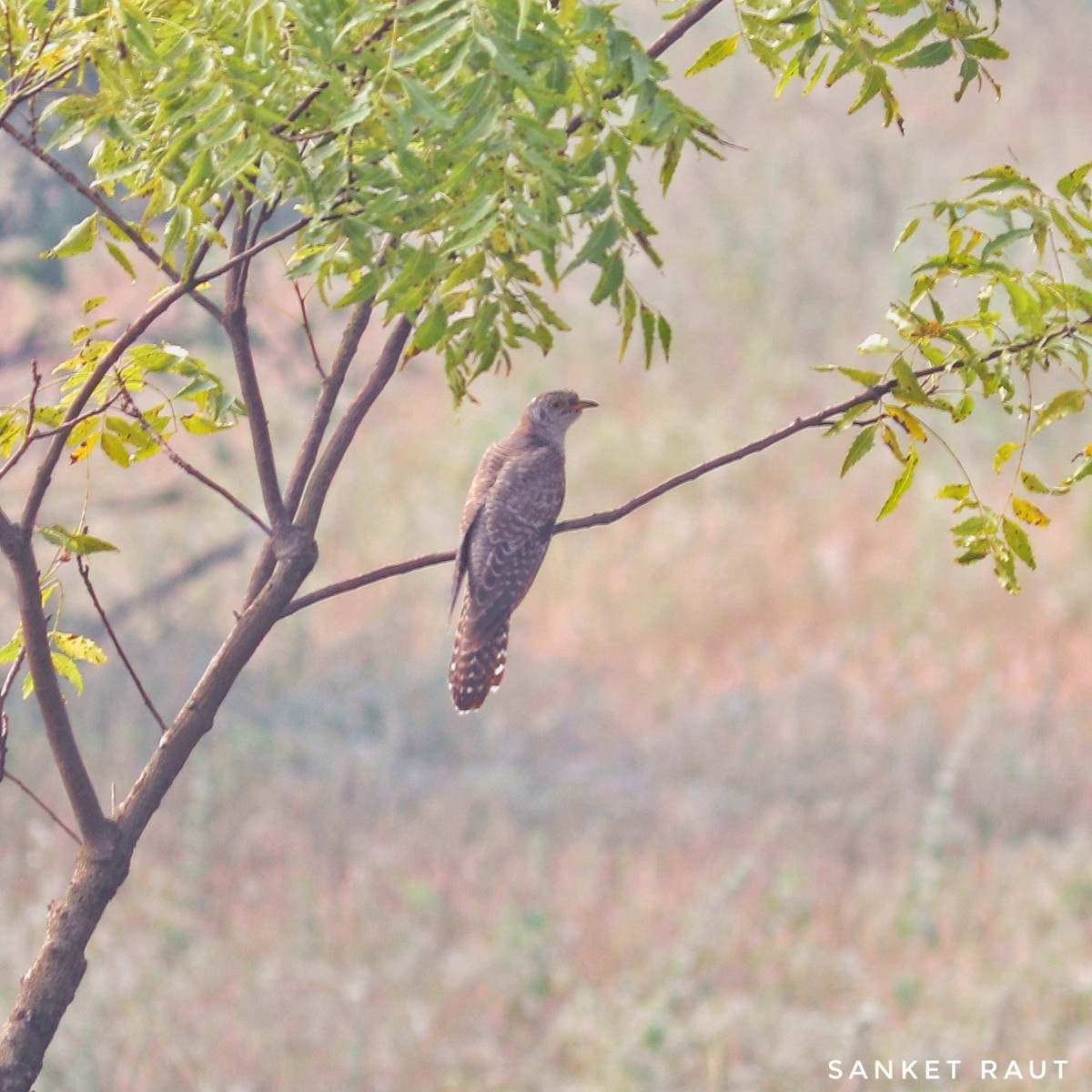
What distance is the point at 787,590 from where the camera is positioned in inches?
589

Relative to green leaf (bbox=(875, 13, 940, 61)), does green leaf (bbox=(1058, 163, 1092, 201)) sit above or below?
below

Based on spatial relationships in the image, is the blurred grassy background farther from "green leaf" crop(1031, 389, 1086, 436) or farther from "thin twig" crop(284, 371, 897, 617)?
"green leaf" crop(1031, 389, 1086, 436)

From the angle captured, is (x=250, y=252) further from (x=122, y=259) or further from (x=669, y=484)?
(x=669, y=484)

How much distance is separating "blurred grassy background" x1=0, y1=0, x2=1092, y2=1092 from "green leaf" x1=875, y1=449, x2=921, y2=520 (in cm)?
308

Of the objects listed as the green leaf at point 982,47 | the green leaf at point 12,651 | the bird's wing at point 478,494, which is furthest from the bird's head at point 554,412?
the green leaf at point 982,47

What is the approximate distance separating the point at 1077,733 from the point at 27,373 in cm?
978

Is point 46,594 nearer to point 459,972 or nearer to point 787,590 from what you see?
point 459,972

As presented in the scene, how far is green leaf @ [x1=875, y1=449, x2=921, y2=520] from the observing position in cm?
268

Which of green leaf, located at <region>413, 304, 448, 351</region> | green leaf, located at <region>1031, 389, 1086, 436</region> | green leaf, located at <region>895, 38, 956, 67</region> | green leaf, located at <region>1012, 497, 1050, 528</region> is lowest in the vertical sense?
green leaf, located at <region>413, 304, 448, 351</region>

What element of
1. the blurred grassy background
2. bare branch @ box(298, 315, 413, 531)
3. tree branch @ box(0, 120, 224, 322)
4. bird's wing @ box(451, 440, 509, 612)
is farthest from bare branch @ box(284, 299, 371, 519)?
the blurred grassy background

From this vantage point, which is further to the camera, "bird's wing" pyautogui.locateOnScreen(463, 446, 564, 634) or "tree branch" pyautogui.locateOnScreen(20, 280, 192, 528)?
"bird's wing" pyautogui.locateOnScreen(463, 446, 564, 634)

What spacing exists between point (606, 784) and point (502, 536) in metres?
7.21

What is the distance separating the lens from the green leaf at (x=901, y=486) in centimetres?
268

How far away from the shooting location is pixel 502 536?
5367 millimetres
